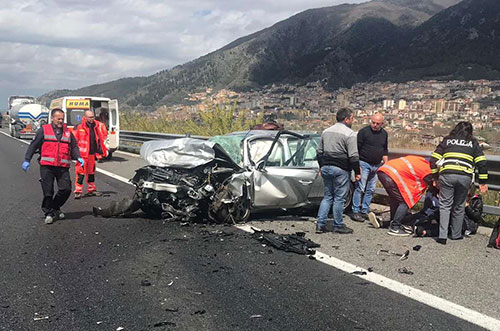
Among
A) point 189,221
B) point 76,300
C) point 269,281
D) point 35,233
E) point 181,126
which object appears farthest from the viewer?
point 181,126

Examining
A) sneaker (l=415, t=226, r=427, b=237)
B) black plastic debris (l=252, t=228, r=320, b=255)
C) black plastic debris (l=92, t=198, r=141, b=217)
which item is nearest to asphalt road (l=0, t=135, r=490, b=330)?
black plastic debris (l=252, t=228, r=320, b=255)

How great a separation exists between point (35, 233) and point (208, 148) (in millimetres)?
2661

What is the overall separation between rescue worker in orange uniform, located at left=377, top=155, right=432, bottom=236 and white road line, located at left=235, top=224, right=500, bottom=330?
1657 mm

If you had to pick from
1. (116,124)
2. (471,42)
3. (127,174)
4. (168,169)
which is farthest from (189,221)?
(471,42)

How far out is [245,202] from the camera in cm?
673

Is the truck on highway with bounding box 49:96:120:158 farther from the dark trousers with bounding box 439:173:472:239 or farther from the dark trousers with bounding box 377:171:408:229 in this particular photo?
the dark trousers with bounding box 439:173:472:239

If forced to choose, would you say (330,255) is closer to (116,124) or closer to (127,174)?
(127,174)

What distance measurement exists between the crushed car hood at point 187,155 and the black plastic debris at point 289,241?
4.45 ft

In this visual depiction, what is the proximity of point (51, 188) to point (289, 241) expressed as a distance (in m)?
3.79

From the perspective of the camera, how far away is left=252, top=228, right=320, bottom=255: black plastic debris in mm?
5199

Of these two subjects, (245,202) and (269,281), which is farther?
(245,202)

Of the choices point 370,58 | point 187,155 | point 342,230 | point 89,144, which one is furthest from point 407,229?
point 370,58

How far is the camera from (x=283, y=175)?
22.7 ft

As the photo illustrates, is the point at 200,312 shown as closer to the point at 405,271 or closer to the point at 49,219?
the point at 405,271
